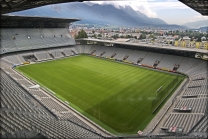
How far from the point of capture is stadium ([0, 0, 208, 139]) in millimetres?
15203

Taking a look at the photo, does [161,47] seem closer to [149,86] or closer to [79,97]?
[149,86]

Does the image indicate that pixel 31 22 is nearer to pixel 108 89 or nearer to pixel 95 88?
pixel 95 88

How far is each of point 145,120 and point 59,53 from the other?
44.1m

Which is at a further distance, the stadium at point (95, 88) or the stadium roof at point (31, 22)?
the stadium roof at point (31, 22)

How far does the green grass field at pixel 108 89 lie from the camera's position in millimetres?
20942

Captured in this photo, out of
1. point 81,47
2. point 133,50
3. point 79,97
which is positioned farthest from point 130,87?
point 81,47

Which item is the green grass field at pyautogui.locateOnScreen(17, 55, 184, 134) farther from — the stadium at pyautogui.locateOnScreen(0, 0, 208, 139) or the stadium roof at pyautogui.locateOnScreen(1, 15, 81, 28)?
the stadium roof at pyautogui.locateOnScreen(1, 15, 81, 28)

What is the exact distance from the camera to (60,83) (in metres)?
31.7

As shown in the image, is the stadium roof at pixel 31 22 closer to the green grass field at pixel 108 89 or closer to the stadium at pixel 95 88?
the stadium at pixel 95 88

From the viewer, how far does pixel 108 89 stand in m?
29.4

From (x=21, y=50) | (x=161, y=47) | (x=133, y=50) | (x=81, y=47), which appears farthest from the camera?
A: (x=81, y=47)

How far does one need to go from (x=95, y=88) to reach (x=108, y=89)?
7.74 feet

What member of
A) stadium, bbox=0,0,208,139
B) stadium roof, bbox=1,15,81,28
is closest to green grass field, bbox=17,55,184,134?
stadium, bbox=0,0,208,139

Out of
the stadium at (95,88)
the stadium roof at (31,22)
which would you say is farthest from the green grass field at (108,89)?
the stadium roof at (31,22)
